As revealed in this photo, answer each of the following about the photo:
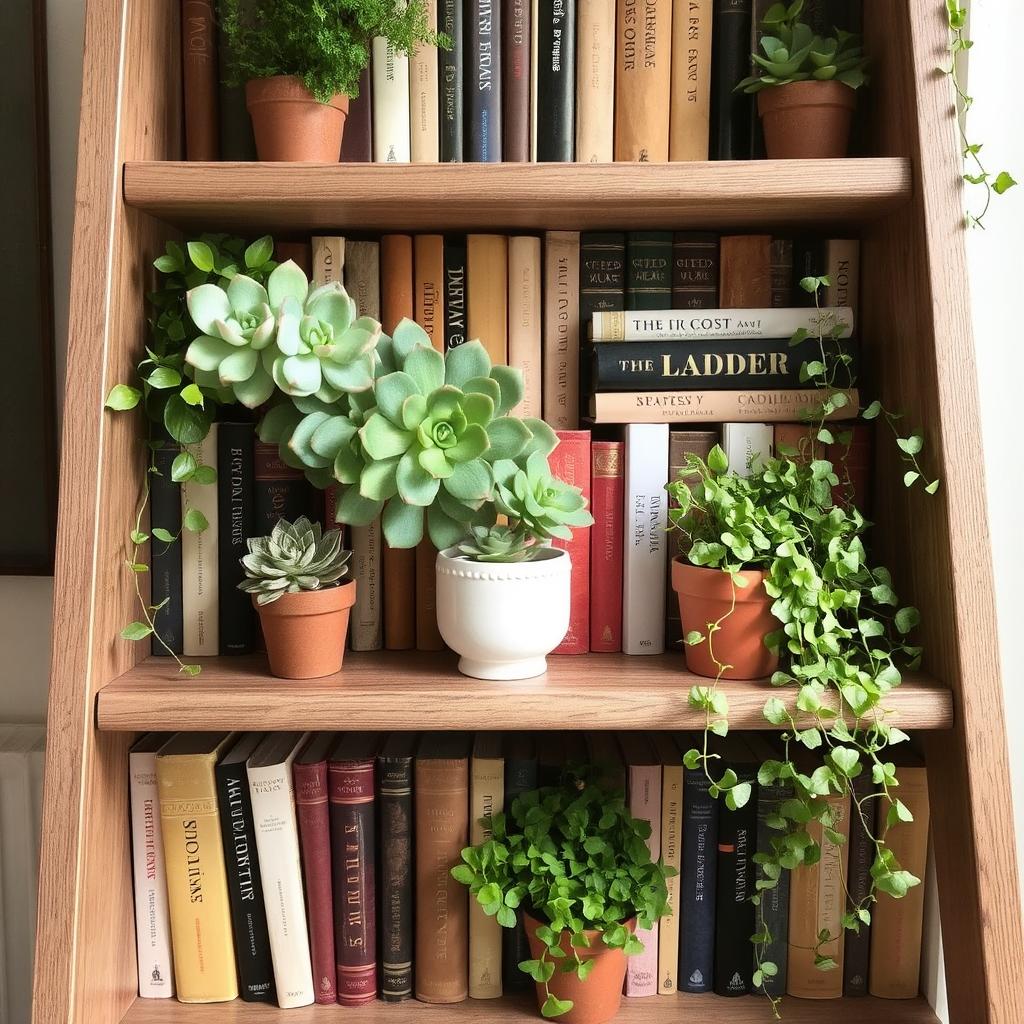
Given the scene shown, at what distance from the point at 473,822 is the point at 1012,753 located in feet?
2.06

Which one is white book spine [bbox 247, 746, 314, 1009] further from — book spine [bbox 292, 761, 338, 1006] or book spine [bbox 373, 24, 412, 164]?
book spine [bbox 373, 24, 412, 164]

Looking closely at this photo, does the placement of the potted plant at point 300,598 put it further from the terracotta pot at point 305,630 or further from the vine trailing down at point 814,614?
the vine trailing down at point 814,614

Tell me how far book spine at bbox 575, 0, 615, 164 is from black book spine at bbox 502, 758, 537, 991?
0.59m

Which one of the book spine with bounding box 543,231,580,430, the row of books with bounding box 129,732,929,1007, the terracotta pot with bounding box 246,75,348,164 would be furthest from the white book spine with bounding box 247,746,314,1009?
the terracotta pot with bounding box 246,75,348,164

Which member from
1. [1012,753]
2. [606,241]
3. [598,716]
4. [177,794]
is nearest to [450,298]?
[606,241]

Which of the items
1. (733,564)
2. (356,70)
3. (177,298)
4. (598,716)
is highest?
(356,70)

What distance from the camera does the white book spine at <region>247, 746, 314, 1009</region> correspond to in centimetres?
87

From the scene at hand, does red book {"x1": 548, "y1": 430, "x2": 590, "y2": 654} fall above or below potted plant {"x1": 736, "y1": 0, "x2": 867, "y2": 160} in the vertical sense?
below

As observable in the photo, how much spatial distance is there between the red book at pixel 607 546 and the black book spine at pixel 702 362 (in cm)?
7

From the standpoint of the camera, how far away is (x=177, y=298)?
2.80 feet

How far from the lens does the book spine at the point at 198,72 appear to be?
875 mm

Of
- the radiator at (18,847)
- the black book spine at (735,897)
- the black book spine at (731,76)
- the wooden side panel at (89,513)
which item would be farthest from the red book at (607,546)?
the radiator at (18,847)

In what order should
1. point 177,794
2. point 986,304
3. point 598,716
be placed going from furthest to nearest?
point 986,304, point 177,794, point 598,716

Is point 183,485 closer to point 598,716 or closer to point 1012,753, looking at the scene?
point 598,716
